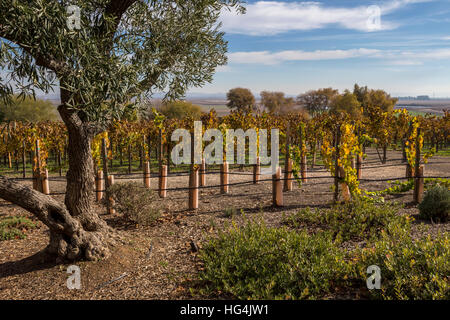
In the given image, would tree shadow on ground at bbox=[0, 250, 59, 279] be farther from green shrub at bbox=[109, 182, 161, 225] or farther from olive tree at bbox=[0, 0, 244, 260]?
green shrub at bbox=[109, 182, 161, 225]

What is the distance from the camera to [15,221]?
28.8ft

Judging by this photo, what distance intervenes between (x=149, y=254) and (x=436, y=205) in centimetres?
629

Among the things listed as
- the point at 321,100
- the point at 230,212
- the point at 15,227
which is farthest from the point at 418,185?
the point at 321,100

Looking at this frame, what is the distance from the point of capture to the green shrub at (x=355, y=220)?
704 cm

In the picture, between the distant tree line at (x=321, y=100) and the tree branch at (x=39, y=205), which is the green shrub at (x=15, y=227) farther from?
the distant tree line at (x=321, y=100)

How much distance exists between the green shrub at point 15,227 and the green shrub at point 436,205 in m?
9.20

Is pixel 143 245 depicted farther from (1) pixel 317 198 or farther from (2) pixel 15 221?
(1) pixel 317 198

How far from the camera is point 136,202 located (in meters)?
8.38

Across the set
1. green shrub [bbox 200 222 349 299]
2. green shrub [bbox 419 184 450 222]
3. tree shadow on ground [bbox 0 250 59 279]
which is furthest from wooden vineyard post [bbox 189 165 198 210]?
green shrub [bbox 419 184 450 222]

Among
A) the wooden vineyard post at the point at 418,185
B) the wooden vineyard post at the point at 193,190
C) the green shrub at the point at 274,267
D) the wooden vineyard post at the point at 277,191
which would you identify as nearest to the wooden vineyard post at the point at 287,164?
the wooden vineyard post at the point at 277,191

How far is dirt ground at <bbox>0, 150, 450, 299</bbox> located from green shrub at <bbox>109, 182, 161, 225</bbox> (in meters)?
0.26

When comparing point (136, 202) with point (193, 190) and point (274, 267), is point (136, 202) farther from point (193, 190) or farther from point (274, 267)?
point (274, 267)

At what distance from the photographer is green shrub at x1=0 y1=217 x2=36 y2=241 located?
26.3 feet
